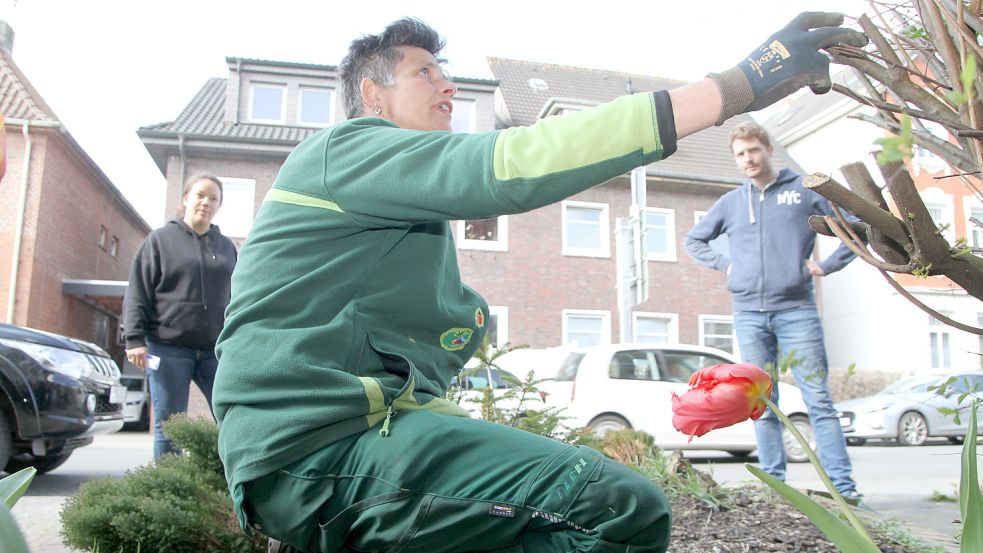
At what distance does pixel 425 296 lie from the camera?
1.83 meters

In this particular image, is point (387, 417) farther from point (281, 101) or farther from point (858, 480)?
point (281, 101)

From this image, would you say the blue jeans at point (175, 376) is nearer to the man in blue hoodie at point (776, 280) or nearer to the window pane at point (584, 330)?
the man in blue hoodie at point (776, 280)

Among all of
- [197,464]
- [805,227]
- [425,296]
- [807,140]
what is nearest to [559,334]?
[807,140]

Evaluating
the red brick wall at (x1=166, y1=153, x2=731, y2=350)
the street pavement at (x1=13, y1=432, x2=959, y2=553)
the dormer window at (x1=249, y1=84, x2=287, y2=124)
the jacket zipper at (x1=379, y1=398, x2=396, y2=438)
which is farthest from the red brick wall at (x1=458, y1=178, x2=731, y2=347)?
the jacket zipper at (x1=379, y1=398, x2=396, y2=438)

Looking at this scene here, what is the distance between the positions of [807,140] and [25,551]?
2836 cm

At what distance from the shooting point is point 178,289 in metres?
4.95

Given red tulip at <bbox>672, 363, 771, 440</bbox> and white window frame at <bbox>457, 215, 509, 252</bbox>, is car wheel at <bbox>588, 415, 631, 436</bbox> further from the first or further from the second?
white window frame at <bbox>457, 215, 509, 252</bbox>

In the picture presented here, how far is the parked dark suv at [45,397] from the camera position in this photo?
5625 millimetres

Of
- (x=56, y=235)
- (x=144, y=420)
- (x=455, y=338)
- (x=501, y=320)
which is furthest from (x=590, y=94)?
(x=455, y=338)

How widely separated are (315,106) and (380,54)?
19.8 m

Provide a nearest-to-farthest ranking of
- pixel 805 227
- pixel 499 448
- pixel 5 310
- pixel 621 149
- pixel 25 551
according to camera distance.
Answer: pixel 25 551, pixel 621 149, pixel 499 448, pixel 805 227, pixel 5 310

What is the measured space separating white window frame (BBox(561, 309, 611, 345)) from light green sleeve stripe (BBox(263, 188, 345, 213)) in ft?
62.2

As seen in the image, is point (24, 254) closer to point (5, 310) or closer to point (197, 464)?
point (5, 310)

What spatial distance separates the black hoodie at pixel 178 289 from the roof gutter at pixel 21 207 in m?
15.1
